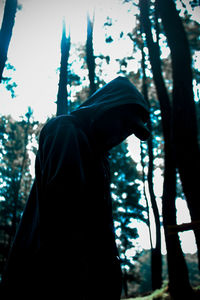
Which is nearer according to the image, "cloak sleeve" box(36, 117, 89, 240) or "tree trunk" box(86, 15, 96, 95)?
"cloak sleeve" box(36, 117, 89, 240)

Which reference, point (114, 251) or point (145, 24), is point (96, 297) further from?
point (145, 24)

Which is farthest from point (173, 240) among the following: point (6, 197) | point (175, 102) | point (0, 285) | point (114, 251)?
point (6, 197)

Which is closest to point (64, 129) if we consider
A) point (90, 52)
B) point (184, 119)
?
point (184, 119)

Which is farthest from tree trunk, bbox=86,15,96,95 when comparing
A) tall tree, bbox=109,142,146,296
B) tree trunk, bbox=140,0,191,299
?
tall tree, bbox=109,142,146,296

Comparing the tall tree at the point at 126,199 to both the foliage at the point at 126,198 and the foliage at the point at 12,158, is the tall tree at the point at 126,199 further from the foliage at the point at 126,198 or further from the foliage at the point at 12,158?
the foliage at the point at 12,158

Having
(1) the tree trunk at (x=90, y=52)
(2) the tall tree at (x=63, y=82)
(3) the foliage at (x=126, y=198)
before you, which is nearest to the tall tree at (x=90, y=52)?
(1) the tree trunk at (x=90, y=52)

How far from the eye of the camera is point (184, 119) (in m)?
4.28

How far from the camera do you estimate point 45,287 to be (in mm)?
882

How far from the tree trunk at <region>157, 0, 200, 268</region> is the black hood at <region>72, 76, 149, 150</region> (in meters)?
2.55

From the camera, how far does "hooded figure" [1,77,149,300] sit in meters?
0.90

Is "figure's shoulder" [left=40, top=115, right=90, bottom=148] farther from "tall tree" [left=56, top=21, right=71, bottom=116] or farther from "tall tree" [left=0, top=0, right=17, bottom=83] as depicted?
"tall tree" [left=0, top=0, right=17, bottom=83]

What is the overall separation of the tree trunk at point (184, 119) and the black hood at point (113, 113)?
2.55 meters

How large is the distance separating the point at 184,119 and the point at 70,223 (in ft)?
12.7

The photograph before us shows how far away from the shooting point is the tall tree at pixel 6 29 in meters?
6.20
